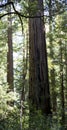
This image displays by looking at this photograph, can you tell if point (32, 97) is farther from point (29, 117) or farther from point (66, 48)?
point (66, 48)

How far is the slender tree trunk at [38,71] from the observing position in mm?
8750

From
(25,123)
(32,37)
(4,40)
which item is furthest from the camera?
(4,40)

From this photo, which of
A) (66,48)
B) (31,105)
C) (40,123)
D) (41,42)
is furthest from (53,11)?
(66,48)

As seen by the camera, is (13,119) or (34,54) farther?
(34,54)

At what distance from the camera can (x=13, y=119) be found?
6293 millimetres

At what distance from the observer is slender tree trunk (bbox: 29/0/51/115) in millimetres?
8750

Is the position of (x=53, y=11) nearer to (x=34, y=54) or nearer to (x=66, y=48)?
(x=34, y=54)

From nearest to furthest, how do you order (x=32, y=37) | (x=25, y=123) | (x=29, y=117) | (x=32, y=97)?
(x=25, y=123), (x=29, y=117), (x=32, y=97), (x=32, y=37)

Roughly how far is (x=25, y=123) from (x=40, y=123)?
33 centimetres

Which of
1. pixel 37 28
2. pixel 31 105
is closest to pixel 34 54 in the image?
pixel 37 28

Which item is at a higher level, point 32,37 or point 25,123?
point 32,37

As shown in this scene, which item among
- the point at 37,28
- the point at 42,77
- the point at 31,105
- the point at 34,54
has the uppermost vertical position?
the point at 37,28

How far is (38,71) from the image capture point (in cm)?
908

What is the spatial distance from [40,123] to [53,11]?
2486mm
